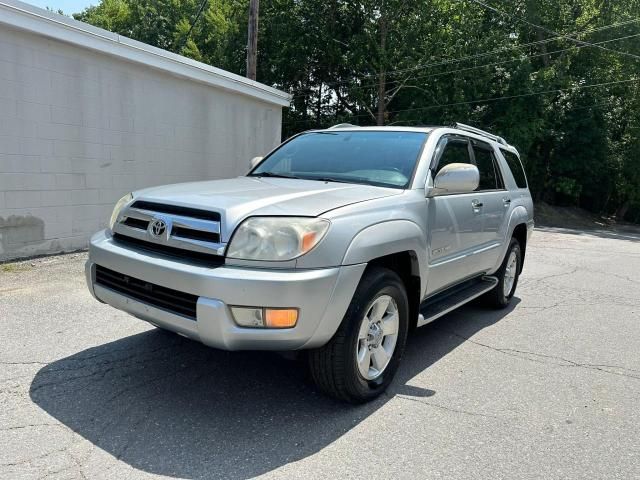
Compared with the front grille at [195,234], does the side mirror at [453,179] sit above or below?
above

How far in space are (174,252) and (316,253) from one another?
869 millimetres

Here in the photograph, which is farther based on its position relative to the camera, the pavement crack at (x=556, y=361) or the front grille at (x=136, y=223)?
the pavement crack at (x=556, y=361)

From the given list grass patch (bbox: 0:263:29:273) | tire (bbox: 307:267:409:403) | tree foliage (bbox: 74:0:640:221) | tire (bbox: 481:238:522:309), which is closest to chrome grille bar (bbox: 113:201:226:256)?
tire (bbox: 307:267:409:403)

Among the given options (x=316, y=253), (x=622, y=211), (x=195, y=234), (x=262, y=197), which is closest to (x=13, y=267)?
(x=195, y=234)

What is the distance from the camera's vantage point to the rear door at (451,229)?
3902 millimetres

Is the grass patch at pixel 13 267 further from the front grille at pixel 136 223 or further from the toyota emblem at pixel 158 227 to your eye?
the toyota emblem at pixel 158 227

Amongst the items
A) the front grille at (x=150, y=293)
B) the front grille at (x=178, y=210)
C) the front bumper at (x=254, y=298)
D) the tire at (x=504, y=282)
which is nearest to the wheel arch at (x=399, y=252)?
the front bumper at (x=254, y=298)

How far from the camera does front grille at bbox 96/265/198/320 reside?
9.45 feet

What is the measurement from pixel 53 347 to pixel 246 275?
90.7 inches

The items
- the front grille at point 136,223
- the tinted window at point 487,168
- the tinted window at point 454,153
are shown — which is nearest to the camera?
the front grille at point 136,223

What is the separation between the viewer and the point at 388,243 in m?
3.26

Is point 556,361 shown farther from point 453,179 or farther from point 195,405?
point 195,405

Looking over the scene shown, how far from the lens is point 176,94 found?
372 inches

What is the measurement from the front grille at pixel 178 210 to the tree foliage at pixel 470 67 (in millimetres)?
19506
